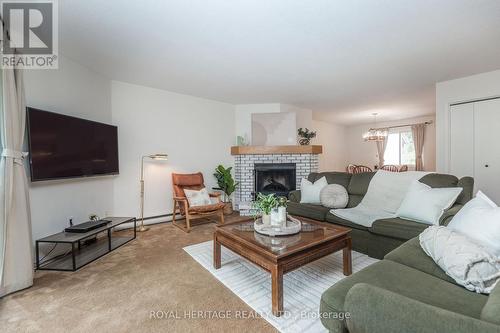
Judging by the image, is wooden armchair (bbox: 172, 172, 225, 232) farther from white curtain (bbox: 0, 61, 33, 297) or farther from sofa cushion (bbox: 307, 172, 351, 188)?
white curtain (bbox: 0, 61, 33, 297)

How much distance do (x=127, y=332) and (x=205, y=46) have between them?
2.68 metres

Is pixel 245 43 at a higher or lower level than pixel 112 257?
higher

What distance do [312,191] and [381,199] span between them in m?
0.90

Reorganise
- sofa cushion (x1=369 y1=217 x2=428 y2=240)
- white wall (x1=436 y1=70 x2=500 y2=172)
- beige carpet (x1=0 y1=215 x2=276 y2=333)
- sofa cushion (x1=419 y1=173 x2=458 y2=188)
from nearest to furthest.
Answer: beige carpet (x1=0 y1=215 x2=276 y2=333)
sofa cushion (x1=369 y1=217 x2=428 y2=240)
sofa cushion (x1=419 y1=173 x2=458 y2=188)
white wall (x1=436 y1=70 x2=500 y2=172)

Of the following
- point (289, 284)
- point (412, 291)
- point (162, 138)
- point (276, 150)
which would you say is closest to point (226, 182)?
point (276, 150)

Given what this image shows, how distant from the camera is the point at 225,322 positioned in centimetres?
155

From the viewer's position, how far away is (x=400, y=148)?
7.61 m

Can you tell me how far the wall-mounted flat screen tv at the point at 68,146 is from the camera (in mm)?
2342

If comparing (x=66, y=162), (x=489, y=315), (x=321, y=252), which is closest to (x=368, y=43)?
(x=321, y=252)

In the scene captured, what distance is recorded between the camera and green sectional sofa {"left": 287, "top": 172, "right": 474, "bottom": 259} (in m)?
2.17

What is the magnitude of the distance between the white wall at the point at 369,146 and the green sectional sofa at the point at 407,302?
6806 mm

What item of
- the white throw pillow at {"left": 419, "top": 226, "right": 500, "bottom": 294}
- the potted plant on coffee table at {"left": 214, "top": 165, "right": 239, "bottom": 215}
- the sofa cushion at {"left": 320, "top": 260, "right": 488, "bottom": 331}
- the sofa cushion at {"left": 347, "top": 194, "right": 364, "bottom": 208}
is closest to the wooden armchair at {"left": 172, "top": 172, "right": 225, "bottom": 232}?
the potted plant on coffee table at {"left": 214, "top": 165, "right": 239, "bottom": 215}

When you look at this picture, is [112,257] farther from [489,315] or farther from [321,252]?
[489,315]

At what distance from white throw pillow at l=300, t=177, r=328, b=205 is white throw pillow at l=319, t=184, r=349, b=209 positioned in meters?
0.12
